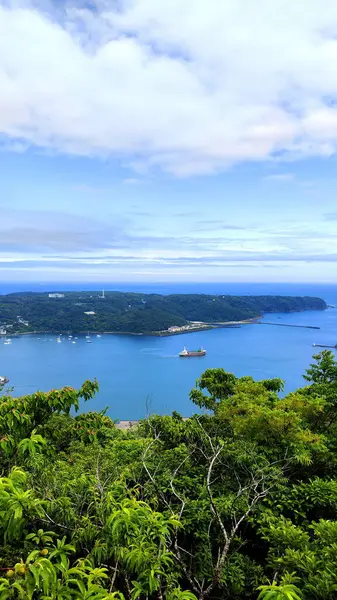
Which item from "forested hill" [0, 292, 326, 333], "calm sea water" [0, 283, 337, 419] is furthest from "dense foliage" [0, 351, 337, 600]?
"forested hill" [0, 292, 326, 333]

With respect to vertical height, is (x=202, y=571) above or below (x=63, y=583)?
below

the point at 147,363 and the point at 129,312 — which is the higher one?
the point at 129,312

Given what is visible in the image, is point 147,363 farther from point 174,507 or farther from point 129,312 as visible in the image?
point 174,507

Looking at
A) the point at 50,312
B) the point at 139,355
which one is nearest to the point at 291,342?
the point at 139,355

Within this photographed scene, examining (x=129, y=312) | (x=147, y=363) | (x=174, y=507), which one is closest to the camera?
(x=174, y=507)

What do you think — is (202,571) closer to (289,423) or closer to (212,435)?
(289,423)

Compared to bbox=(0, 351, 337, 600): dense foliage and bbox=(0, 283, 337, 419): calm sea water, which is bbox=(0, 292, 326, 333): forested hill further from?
bbox=(0, 351, 337, 600): dense foliage

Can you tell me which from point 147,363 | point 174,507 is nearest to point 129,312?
point 147,363
